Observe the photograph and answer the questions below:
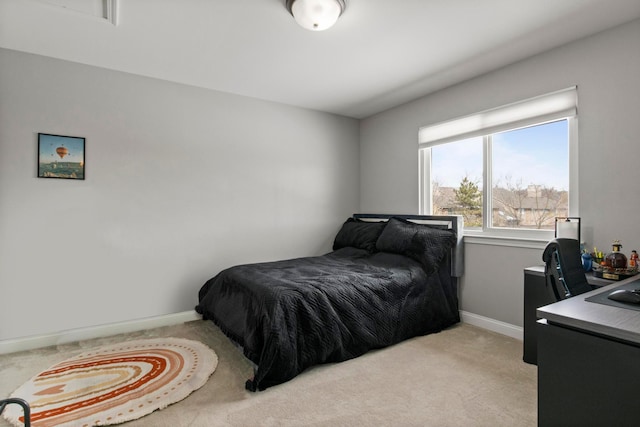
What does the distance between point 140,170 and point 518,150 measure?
11.7 feet

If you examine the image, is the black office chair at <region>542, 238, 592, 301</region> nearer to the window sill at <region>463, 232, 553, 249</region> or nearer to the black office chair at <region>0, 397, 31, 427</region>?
the window sill at <region>463, 232, 553, 249</region>

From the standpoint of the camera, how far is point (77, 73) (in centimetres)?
294

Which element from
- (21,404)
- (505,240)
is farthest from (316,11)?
(505,240)

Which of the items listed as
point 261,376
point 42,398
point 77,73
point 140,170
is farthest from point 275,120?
→ point 42,398

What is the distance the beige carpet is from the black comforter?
0.14m

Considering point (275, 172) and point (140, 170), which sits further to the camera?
point (275, 172)

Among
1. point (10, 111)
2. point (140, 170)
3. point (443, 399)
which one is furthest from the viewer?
point (140, 170)

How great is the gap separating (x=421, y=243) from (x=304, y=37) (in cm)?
209

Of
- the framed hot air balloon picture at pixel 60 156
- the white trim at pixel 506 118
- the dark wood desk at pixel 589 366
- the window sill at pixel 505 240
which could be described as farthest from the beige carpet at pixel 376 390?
the white trim at pixel 506 118

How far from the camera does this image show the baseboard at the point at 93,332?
2.69 m

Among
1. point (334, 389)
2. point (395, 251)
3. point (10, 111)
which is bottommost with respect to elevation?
point (334, 389)

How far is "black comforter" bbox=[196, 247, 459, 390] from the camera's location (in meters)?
2.21

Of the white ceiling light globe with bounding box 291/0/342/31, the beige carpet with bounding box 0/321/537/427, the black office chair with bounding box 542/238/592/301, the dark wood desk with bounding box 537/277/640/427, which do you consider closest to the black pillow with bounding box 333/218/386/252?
the beige carpet with bounding box 0/321/537/427

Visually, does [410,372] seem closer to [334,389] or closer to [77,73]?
[334,389]
